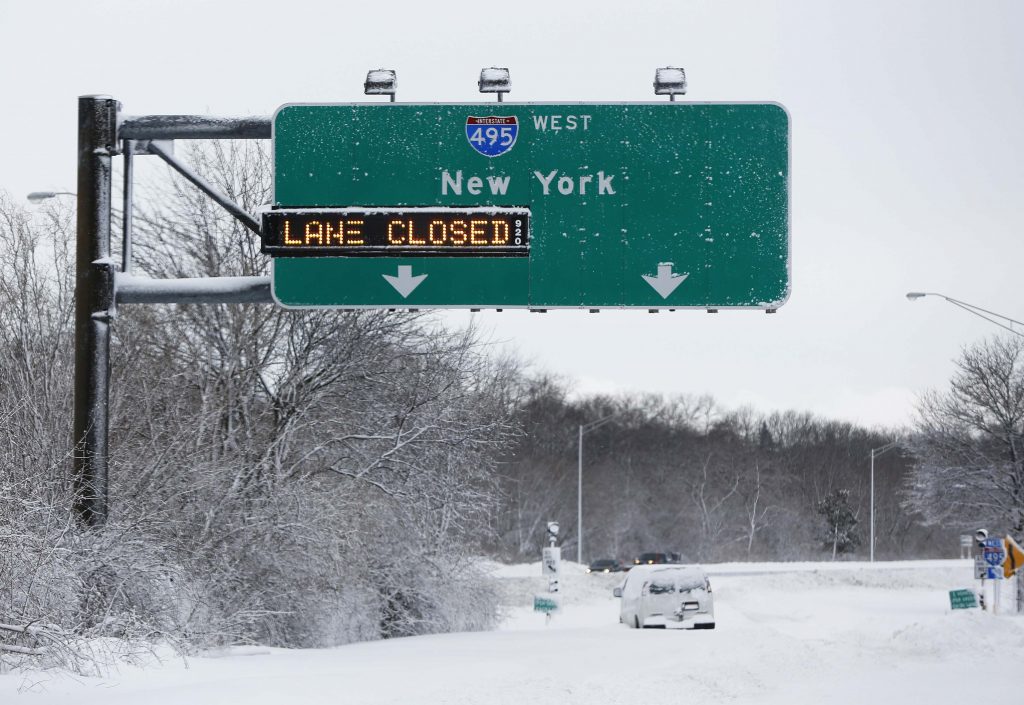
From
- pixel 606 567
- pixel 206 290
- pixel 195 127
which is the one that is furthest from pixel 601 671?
pixel 606 567

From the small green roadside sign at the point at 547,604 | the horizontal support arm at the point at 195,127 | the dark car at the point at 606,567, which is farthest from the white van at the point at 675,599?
the dark car at the point at 606,567

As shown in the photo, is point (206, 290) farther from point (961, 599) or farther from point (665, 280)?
point (961, 599)

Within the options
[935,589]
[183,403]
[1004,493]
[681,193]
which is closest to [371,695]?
[681,193]

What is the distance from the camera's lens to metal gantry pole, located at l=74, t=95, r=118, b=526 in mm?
16672

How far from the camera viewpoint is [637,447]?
110 meters

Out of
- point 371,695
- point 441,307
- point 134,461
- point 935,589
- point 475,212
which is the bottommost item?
point 935,589

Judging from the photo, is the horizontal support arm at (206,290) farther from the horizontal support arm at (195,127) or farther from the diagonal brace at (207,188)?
the horizontal support arm at (195,127)

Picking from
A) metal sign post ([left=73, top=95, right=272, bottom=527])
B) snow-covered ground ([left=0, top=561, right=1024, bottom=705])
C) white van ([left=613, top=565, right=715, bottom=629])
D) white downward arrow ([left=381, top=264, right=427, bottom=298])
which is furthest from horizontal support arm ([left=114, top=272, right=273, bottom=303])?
white van ([left=613, top=565, right=715, bottom=629])

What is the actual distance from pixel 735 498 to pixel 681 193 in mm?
85677

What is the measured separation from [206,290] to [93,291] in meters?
1.41

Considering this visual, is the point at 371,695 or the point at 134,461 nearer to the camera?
the point at 371,695

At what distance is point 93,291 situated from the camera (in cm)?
1672

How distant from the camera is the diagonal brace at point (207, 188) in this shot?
1598cm

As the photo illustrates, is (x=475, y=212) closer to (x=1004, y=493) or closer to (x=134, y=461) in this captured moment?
(x=134, y=461)
